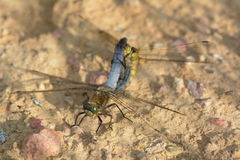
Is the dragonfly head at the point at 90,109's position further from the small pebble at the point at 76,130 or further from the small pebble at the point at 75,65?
the small pebble at the point at 75,65

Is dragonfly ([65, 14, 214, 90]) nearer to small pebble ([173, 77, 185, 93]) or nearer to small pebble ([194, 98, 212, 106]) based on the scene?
small pebble ([173, 77, 185, 93])

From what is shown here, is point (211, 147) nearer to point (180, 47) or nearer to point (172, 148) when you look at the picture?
point (172, 148)

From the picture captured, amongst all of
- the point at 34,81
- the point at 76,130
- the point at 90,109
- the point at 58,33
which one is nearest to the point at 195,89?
the point at 90,109

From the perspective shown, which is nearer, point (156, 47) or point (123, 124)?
point (123, 124)

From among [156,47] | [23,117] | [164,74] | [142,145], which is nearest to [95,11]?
[156,47]

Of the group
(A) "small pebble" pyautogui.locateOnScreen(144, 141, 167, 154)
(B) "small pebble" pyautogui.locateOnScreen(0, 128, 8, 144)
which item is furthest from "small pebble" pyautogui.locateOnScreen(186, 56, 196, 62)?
(B) "small pebble" pyautogui.locateOnScreen(0, 128, 8, 144)

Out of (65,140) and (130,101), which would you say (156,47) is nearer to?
(130,101)
